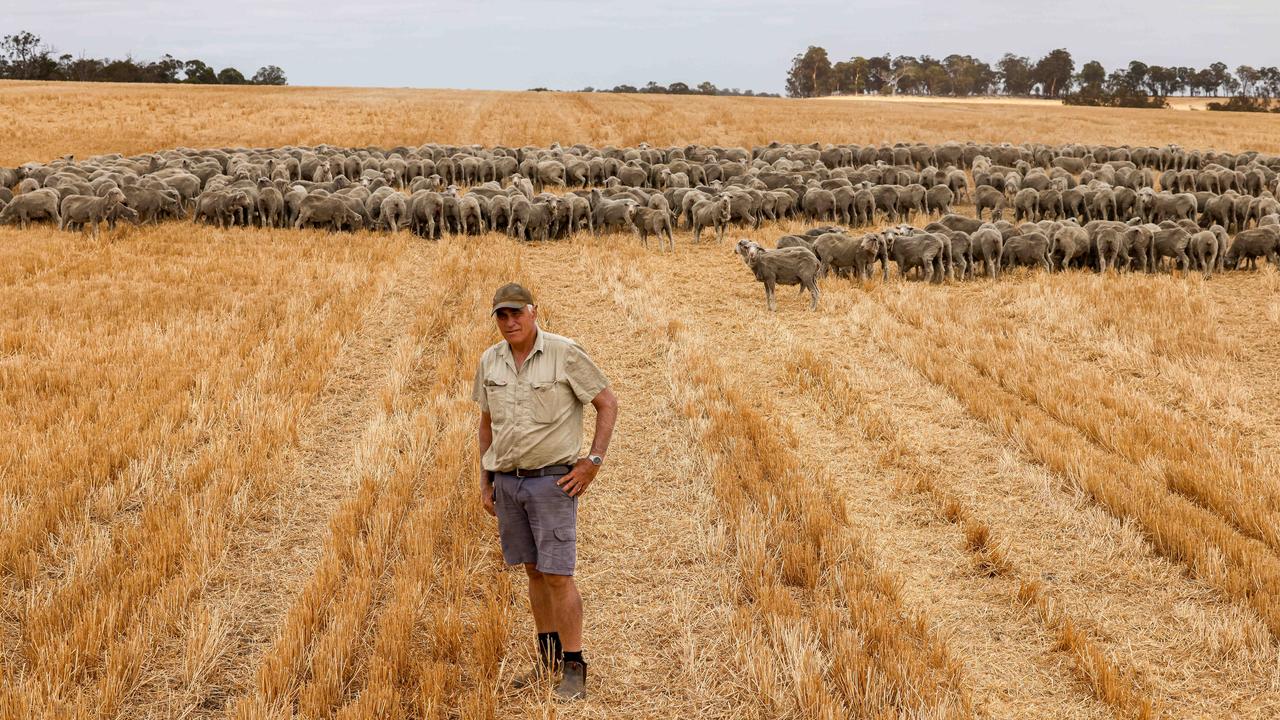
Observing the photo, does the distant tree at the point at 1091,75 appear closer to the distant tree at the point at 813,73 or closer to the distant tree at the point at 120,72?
the distant tree at the point at 813,73

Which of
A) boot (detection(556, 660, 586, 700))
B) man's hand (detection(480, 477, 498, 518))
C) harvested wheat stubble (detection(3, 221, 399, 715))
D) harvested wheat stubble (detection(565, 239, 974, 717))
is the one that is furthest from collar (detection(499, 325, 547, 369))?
harvested wheat stubble (detection(3, 221, 399, 715))

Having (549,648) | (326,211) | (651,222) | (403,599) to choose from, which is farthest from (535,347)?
(326,211)

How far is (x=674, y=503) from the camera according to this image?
25.7 feet

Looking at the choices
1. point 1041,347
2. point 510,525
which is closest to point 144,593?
point 510,525

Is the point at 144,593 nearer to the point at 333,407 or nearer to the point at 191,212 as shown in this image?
the point at 333,407

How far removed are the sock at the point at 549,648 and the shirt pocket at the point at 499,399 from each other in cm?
142

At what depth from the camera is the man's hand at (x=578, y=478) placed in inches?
191

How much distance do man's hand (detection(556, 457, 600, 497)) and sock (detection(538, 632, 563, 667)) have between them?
3.45 ft

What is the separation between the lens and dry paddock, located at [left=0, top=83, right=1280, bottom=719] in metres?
5.22

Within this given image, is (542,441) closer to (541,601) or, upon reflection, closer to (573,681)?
(541,601)

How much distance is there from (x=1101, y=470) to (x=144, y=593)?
8.07 metres

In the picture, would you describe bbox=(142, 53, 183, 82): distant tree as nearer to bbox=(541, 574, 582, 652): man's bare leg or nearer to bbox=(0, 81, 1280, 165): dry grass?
bbox=(0, 81, 1280, 165): dry grass

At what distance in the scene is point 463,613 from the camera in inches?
235

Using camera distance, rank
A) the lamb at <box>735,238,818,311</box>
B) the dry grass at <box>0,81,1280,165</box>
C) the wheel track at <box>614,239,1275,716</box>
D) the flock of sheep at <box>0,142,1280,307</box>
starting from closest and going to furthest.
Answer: the wheel track at <box>614,239,1275,716</box>
the lamb at <box>735,238,818,311</box>
the flock of sheep at <box>0,142,1280,307</box>
the dry grass at <box>0,81,1280,165</box>
